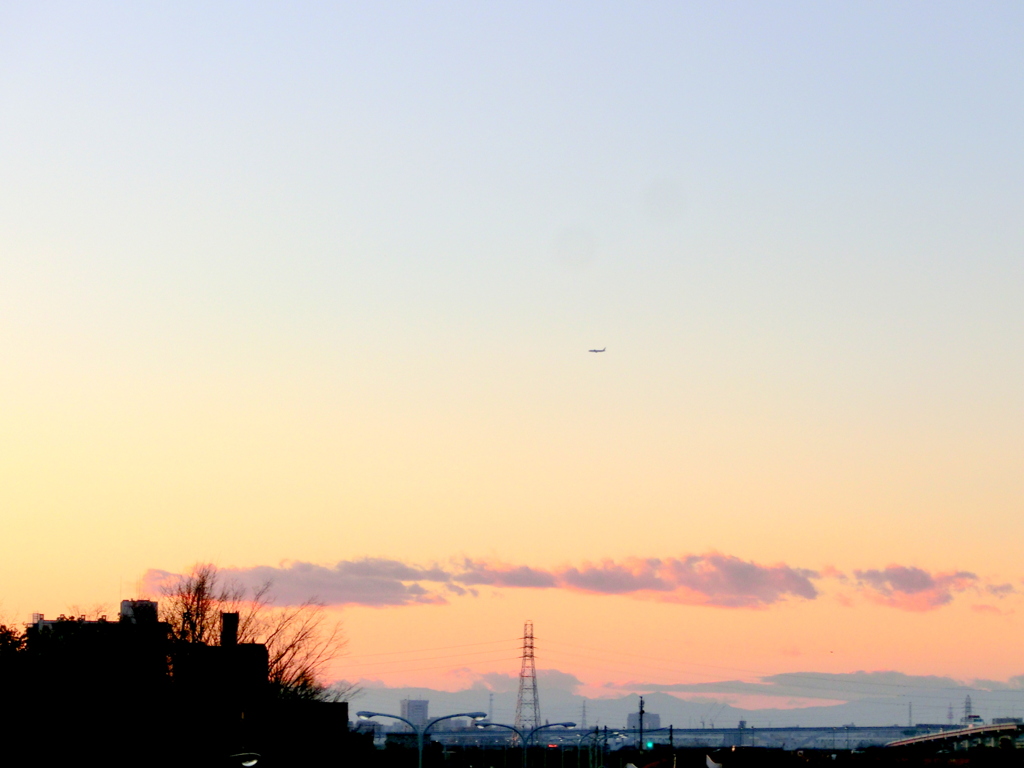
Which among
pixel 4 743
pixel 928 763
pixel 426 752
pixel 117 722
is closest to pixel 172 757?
pixel 117 722

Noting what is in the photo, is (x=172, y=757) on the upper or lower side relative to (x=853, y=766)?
upper

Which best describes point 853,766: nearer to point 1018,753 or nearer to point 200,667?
point 1018,753

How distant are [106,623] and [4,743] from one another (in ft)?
112

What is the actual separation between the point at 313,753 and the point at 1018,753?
242ft

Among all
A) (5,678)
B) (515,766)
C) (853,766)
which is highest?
(5,678)

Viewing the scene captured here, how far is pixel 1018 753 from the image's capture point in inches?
5054

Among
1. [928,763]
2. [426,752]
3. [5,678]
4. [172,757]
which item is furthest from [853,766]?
[5,678]

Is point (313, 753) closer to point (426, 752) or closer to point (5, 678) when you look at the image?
point (5, 678)

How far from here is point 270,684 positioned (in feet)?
348

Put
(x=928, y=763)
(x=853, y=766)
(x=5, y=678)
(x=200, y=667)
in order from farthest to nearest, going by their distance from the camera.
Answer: (x=853, y=766) < (x=928, y=763) < (x=200, y=667) < (x=5, y=678)

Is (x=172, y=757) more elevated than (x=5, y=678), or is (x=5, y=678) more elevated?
(x=5, y=678)

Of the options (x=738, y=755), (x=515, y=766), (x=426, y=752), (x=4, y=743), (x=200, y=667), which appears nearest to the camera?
(x=4, y=743)

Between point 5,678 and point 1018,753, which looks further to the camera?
point 1018,753

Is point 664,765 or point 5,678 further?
point 664,765
